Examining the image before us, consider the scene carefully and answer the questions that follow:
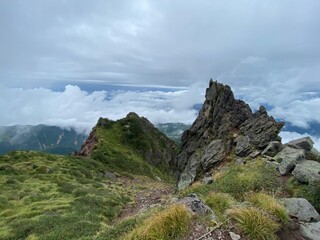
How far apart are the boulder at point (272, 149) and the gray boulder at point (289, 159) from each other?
289 cm

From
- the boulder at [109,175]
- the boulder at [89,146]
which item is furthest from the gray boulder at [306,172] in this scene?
the boulder at [89,146]

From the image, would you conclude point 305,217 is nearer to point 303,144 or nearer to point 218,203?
point 218,203

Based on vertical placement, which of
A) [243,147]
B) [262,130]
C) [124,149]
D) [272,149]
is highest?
[262,130]

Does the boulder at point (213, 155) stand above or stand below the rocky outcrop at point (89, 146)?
above

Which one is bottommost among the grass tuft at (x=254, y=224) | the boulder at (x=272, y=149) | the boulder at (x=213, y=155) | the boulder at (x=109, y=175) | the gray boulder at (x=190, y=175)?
the boulder at (x=109, y=175)

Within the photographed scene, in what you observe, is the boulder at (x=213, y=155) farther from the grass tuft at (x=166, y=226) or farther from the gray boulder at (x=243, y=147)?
the grass tuft at (x=166, y=226)

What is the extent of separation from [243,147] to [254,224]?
89.2 ft

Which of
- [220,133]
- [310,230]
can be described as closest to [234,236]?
[310,230]

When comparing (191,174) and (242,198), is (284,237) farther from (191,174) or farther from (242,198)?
(191,174)

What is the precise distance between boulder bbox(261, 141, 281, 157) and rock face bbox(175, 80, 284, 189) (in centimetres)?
202

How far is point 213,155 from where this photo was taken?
41.3 m

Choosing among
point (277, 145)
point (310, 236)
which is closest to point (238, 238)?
point (310, 236)

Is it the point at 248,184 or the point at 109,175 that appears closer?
the point at 248,184

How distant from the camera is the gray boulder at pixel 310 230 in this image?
1360 centimetres
